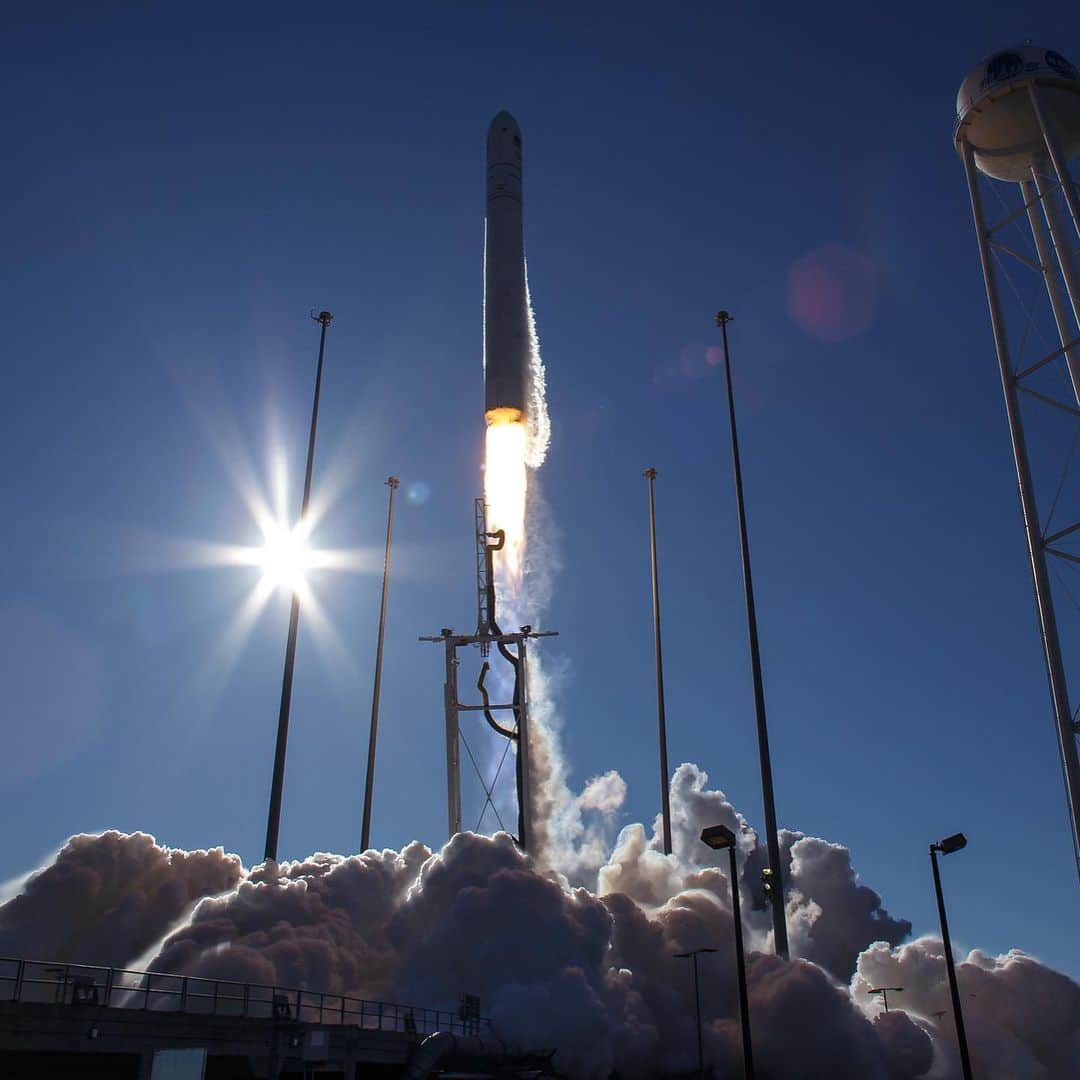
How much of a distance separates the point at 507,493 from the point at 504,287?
8.94m

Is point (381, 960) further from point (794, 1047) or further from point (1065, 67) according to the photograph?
point (1065, 67)

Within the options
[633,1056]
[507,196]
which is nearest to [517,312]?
[507,196]

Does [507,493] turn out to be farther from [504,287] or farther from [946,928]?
[946,928]

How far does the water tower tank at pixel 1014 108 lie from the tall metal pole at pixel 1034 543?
85 cm

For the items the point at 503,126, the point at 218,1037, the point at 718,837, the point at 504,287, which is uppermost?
the point at 503,126

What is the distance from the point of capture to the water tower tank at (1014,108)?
141ft

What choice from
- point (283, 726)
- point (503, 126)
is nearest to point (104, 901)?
point (283, 726)

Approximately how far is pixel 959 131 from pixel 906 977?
36.8 metres

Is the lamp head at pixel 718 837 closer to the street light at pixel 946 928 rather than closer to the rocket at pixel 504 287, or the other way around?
the street light at pixel 946 928

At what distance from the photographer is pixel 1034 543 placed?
39.5m

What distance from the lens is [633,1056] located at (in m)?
42.5

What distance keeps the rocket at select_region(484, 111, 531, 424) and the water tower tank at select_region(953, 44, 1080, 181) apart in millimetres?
18757

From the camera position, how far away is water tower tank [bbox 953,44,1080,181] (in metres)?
42.9

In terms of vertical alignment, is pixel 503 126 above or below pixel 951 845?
above
